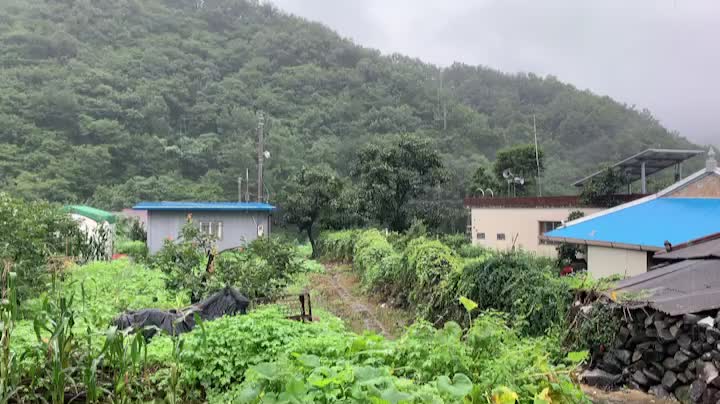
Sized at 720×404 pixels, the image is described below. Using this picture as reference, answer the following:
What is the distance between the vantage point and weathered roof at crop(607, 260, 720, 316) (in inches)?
206

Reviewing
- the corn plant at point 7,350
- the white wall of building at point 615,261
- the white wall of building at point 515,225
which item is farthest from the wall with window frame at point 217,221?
the corn plant at point 7,350

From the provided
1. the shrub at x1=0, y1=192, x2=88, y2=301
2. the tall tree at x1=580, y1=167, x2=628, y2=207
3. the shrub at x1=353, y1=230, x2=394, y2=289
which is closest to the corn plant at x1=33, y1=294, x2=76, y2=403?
the shrub at x1=0, y1=192, x2=88, y2=301

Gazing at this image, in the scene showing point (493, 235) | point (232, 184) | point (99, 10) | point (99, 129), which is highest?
point (99, 10)

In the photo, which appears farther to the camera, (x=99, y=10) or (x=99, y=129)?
(x=99, y=10)

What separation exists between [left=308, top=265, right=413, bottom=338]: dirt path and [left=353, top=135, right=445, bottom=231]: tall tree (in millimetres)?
7267

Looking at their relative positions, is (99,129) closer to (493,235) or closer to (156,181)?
(156,181)

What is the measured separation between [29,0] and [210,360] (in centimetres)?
6187

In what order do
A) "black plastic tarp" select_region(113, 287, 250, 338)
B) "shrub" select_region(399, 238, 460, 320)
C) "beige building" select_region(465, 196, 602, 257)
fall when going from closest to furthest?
1. "black plastic tarp" select_region(113, 287, 250, 338)
2. "shrub" select_region(399, 238, 460, 320)
3. "beige building" select_region(465, 196, 602, 257)

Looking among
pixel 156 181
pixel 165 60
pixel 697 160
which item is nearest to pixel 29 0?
pixel 165 60

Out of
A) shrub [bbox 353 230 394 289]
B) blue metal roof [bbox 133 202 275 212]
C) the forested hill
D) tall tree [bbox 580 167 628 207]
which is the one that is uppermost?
the forested hill

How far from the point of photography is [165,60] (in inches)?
1811

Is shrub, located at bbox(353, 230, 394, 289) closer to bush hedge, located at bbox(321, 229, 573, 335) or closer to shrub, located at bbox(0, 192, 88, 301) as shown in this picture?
bush hedge, located at bbox(321, 229, 573, 335)

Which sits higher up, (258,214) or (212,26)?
(212,26)

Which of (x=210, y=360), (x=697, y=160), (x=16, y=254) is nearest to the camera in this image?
(x=210, y=360)
